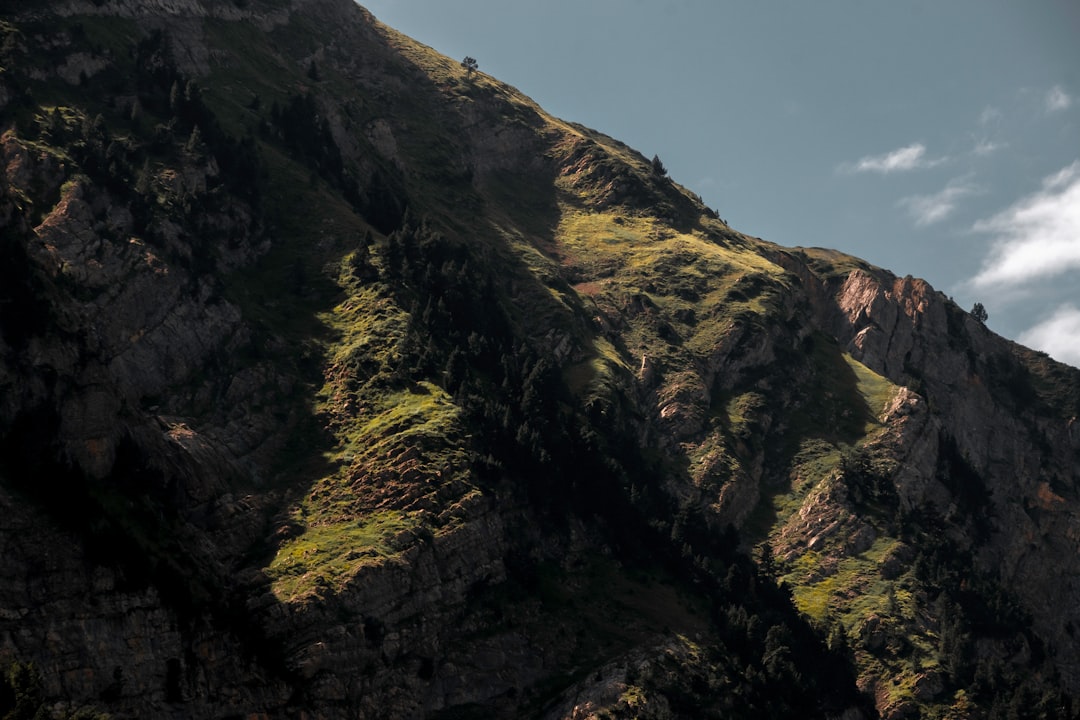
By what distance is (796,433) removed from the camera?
157375 millimetres

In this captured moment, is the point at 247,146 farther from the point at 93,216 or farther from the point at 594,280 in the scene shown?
the point at 594,280

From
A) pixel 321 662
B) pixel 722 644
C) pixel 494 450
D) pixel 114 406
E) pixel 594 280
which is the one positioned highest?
pixel 594 280

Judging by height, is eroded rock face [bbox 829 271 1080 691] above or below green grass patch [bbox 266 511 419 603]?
above

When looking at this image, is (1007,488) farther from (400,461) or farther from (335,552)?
(335,552)

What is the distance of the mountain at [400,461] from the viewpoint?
8625cm

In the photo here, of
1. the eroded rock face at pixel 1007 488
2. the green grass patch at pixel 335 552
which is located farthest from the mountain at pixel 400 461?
the eroded rock face at pixel 1007 488

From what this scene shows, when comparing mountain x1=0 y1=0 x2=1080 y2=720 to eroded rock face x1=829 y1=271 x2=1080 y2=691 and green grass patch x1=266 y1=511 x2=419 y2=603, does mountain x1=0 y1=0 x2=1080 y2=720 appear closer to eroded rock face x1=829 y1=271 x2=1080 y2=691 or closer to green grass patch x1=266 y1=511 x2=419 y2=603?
green grass patch x1=266 y1=511 x2=419 y2=603

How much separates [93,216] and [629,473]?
216ft

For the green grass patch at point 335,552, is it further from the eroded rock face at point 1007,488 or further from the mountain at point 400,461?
the eroded rock face at point 1007,488

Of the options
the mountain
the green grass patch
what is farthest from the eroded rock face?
the green grass patch

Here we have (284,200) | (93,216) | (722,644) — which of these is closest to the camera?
(722,644)

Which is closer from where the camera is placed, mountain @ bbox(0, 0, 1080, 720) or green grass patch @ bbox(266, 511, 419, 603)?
mountain @ bbox(0, 0, 1080, 720)

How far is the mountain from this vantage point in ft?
283

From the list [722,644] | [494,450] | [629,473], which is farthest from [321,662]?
[629,473]
